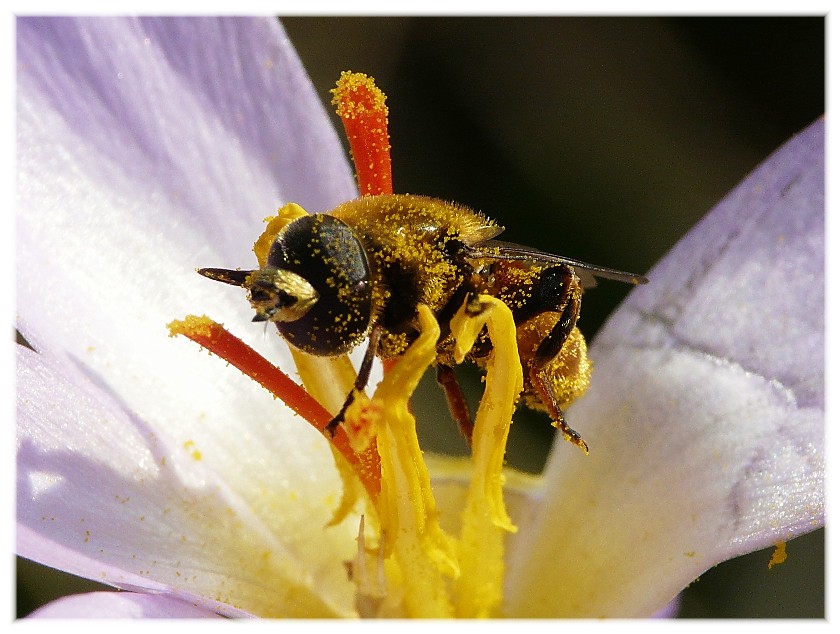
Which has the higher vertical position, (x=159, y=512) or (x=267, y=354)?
(x=267, y=354)

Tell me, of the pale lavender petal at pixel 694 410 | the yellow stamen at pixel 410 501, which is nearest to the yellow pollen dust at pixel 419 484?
the yellow stamen at pixel 410 501

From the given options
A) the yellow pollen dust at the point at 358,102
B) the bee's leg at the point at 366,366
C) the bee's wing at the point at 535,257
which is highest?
the yellow pollen dust at the point at 358,102

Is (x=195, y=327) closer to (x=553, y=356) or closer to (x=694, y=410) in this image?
(x=553, y=356)

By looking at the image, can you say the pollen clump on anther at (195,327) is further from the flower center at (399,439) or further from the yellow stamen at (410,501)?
the yellow stamen at (410,501)

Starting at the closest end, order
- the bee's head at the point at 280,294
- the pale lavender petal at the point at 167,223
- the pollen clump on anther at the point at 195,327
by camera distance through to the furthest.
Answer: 1. the bee's head at the point at 280,294
2. the pollen clump on anther at the point at 195,327
3. the pale lavender petal at the point at 167,223

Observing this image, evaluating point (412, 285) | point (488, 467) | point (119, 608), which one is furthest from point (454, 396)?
point (119, 608)

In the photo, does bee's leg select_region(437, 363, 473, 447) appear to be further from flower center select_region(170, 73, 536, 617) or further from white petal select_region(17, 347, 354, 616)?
white petal select_region(17, 347, 354, 616)
